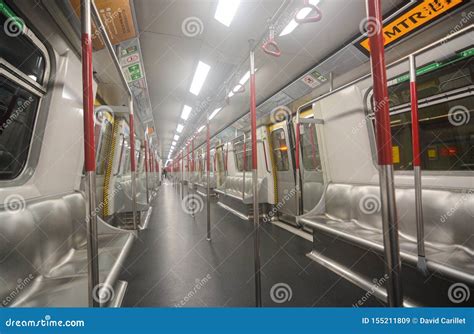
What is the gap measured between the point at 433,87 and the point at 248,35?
245 cm

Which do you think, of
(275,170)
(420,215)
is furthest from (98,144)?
(420,215)

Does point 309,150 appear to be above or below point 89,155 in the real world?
above

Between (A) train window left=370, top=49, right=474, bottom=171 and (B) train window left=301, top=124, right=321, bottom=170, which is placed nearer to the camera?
(A) train window left=370, top=49, right=474, bottom=171

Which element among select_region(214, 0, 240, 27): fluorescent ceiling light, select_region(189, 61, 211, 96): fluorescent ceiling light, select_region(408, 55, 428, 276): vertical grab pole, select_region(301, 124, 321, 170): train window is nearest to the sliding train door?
select_region(301, 124, 321, 170): train window

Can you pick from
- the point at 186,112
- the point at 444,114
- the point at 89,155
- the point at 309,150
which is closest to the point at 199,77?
the point at 309,150

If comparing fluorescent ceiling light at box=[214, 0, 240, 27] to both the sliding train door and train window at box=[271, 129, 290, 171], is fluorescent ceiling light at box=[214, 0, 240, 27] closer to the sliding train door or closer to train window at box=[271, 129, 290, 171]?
the sliding train door

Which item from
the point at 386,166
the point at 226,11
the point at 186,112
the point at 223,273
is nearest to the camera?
the point at 386,166

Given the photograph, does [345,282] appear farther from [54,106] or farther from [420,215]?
[54,106]

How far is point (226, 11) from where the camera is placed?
3.05 metres

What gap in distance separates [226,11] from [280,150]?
3.65 metres

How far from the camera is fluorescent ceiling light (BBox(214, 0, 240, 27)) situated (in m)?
2.93

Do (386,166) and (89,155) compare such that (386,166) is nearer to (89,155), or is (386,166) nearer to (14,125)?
(89,155)

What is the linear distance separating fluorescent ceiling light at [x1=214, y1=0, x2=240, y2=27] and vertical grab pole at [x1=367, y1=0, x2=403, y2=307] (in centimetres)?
242

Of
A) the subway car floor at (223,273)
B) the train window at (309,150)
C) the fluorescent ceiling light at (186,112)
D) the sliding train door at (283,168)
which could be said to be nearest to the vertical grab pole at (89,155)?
the subway car floor at (223,273)
